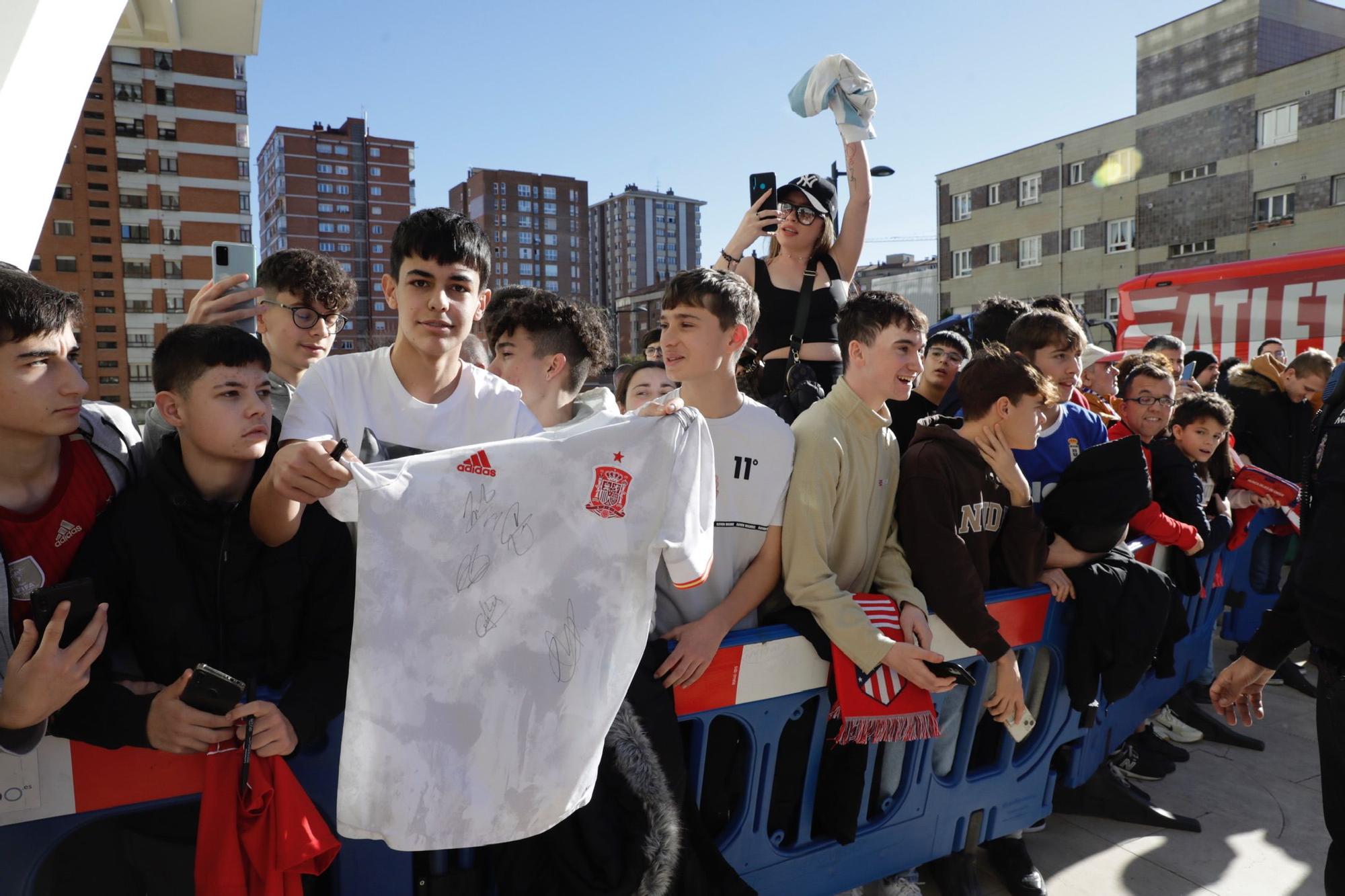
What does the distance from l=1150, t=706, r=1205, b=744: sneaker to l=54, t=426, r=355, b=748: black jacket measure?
403cm

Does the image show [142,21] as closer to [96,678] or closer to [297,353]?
[297,353]

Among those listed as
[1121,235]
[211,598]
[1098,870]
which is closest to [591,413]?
[211,598]

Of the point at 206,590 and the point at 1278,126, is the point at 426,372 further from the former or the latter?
the point at 1278,126

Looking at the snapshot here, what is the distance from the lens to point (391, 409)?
2.25 m

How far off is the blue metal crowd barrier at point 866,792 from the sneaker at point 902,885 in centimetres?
7

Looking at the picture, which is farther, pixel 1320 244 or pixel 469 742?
pixel 1320 244

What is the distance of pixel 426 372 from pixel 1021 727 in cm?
231

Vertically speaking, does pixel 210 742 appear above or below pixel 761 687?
above

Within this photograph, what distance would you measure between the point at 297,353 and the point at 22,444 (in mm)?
1357

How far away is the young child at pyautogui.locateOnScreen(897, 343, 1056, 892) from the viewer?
2.73m

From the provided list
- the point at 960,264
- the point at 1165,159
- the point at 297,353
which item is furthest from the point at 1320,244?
the point at 297,353

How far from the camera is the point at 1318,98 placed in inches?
1017

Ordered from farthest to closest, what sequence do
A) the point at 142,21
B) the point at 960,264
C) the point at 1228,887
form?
the point at 960,264 → the point at 142,21 → the point at 1228,887

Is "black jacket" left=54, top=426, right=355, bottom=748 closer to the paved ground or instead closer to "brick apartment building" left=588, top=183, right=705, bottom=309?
the paved ground
